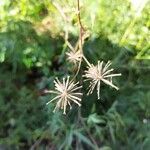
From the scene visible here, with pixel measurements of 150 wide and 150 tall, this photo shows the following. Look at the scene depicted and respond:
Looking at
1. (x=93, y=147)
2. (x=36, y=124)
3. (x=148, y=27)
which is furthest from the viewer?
(x=148, y=27)

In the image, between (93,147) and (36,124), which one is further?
(36,124)

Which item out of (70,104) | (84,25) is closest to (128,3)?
(84,25)

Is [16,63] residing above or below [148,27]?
below

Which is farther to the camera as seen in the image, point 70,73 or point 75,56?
point 70,73

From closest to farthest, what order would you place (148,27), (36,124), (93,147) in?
1. (93,147)
2. (36,124)
3. (148,27)

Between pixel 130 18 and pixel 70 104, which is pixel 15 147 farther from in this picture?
pixel 130 18

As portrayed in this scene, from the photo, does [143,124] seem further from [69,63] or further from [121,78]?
[69,63]

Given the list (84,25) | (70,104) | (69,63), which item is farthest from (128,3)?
(70,104)

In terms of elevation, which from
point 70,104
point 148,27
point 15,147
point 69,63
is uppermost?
point 148,27
